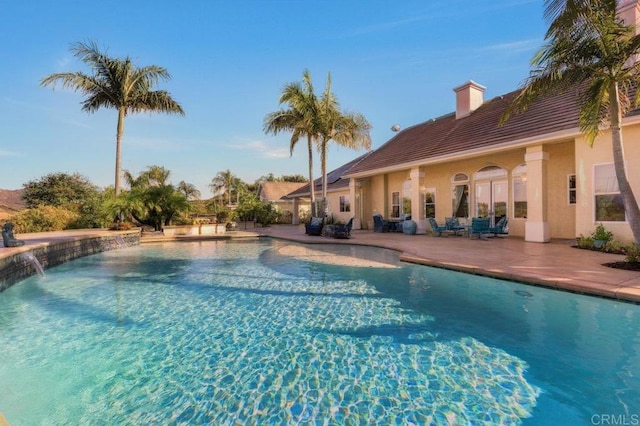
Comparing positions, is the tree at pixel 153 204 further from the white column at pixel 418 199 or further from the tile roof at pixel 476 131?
the white column at pixel 418 199

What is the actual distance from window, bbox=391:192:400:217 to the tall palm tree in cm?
379

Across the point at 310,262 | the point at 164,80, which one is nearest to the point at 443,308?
the point at 310,262

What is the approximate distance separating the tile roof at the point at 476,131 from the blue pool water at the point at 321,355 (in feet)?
26.2

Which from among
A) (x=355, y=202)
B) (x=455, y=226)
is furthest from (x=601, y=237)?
(x=355, y=202)

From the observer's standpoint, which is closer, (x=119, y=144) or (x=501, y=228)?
(x=501, y=228)

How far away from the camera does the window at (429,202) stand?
56.2 feet

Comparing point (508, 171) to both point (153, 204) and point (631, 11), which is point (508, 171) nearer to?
point (631, 11)

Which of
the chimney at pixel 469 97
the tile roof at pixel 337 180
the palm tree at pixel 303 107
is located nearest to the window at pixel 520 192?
the chimney at pixel 469 97

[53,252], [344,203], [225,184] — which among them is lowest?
[53,252]

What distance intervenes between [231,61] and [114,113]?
8429mm

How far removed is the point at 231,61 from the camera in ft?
51.9

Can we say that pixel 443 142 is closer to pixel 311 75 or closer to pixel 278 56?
pixel 311 75
